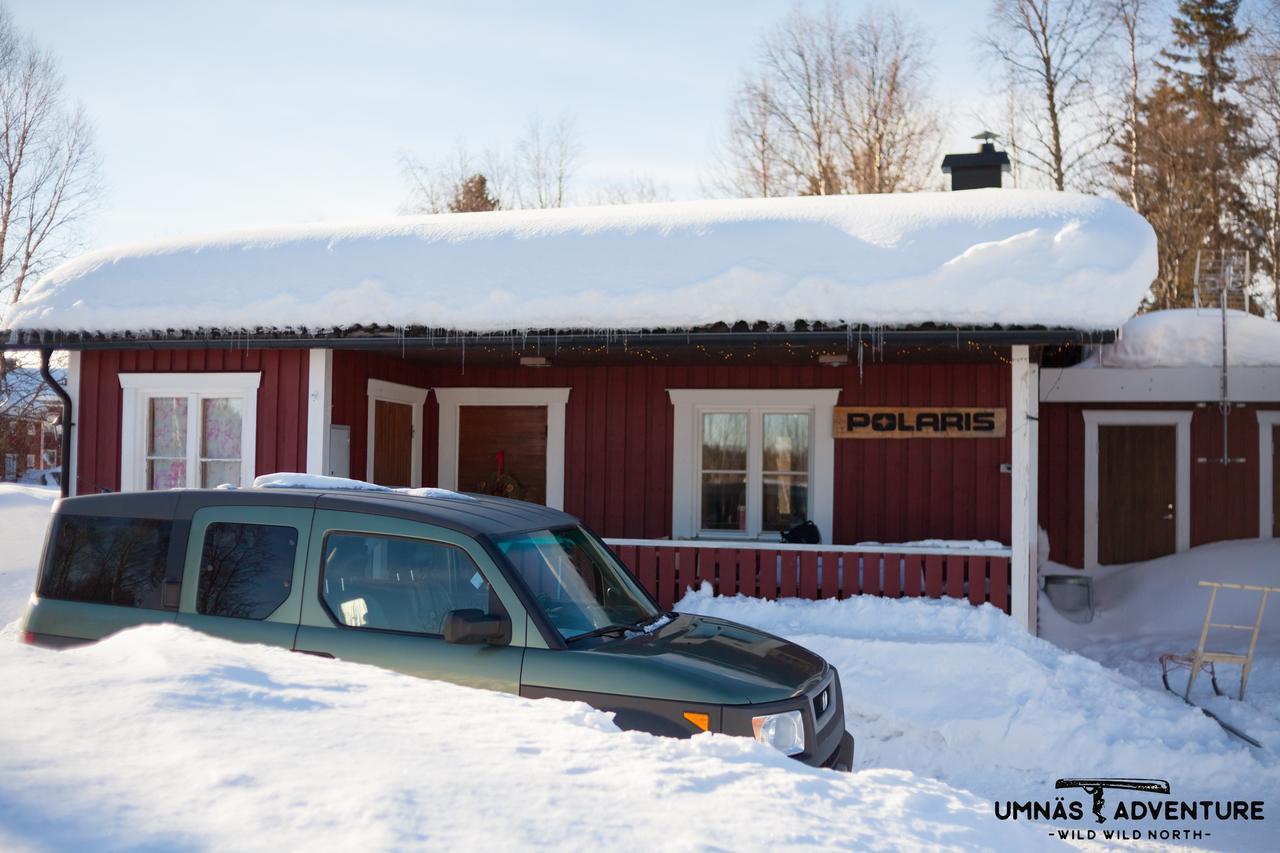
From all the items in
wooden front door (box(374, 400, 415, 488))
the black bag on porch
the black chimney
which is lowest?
the black bag on porch

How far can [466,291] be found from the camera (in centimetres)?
927

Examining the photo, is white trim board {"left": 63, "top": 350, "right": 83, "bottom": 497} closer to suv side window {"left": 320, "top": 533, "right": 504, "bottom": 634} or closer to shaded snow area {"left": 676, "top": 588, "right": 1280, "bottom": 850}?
shaded snow area {"left": 676, "top": 588, "right": 1280, "bottom": 850}

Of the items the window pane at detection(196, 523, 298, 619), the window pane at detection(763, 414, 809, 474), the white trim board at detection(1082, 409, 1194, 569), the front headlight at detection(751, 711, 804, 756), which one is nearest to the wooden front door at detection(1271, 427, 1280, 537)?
the white trim board at detection(1082, 409, 1194, 569)

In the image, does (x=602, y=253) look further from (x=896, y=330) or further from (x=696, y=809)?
(x=696, y=809)

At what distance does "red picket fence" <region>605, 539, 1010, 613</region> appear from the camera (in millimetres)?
9094

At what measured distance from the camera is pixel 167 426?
10703 millimetres

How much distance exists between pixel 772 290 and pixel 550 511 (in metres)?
3.83

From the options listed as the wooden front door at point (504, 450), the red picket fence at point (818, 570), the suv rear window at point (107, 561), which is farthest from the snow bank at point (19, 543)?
the red picket fence at point (818, 570)

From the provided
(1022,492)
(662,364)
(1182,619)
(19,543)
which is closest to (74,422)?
(19,543)

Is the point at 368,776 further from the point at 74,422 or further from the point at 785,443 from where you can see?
the point at 74,422

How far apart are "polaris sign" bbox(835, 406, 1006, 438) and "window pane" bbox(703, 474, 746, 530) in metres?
1.35

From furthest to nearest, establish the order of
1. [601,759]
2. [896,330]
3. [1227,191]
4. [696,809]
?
1. [1227,191]
2. [896,330]
3. [601,759]
4. [696,809]

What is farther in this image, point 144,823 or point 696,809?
point 696,809

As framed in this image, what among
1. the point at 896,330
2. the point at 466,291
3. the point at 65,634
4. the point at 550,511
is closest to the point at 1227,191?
the point at 896,330
